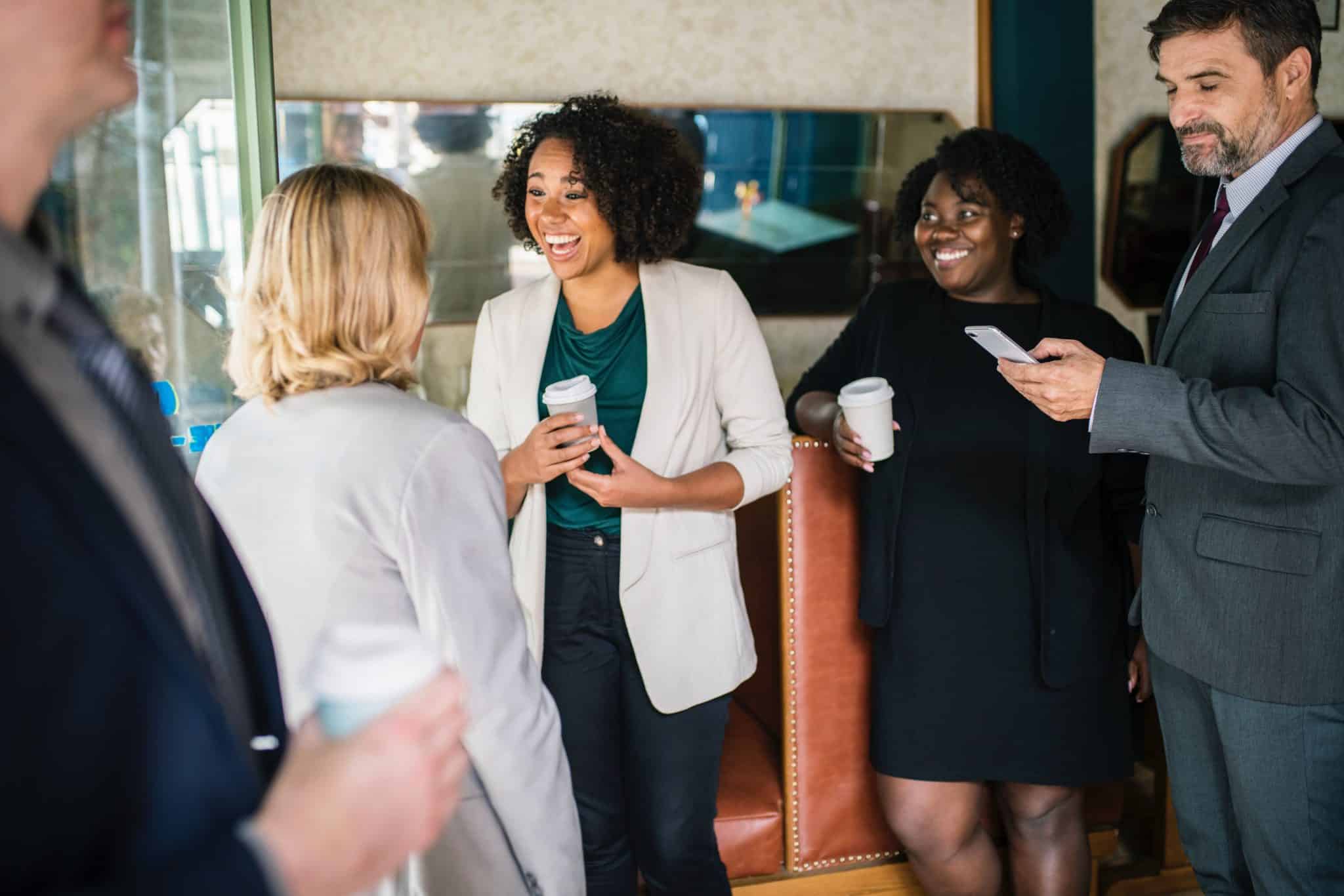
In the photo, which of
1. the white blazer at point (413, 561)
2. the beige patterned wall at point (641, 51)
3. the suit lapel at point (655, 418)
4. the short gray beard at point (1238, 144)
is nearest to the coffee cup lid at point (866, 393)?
the suit lapel at point (655, 418)

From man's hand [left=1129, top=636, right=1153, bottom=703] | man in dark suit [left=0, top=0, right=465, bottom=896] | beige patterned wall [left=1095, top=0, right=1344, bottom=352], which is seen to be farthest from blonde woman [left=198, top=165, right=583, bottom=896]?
beige patterned wall [left=1095, top=0, right=1344, bottom=352]

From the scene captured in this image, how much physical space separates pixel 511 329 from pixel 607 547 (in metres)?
0.45

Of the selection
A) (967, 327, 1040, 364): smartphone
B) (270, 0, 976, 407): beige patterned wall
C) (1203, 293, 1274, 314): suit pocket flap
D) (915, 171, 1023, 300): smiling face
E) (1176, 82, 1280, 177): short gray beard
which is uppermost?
(270, 0, 976, 407): beige patterned wall

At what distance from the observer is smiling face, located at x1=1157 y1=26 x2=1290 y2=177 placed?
5.64ft

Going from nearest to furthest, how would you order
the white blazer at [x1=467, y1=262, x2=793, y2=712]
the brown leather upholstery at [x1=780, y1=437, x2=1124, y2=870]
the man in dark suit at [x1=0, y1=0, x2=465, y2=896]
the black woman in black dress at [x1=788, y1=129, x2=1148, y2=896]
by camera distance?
1. the man in dark suit at [x1=0, y1=0, x2=465, y2=896]
2. the white blazer at [x1=467, y1=262, x2=793, y2=712]
3. the black woman in black dress at [x1=788, y1=129, x2=1148, y2=896]
4. the brown leather upholstery at [x1=780, y1=437, x2=1124, y2=870]

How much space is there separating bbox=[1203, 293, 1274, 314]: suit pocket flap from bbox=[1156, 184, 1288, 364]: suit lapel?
0.02m

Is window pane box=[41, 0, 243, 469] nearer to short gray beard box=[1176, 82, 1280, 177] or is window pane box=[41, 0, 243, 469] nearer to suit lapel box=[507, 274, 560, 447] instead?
suit lapel box=[507, 274, 560, 447]

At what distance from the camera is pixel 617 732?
6.81ft

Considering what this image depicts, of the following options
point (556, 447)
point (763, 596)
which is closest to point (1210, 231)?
point (556, 447)

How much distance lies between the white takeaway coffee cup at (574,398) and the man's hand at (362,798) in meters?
1.06

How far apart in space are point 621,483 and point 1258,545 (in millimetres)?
988

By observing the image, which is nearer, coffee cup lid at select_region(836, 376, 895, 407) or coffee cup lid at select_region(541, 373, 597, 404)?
coffee cup lid at select_region(541, 373, 597, 404)

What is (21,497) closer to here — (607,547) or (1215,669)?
(607,547)

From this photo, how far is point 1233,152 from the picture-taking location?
5.74ft
